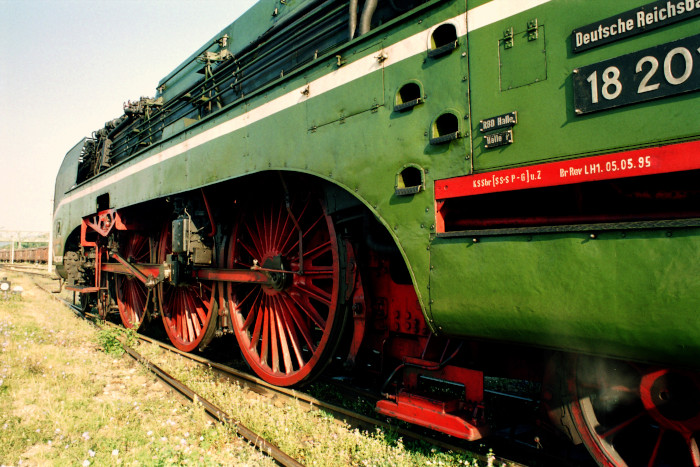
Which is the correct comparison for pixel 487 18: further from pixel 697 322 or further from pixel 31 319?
pixel 31 319

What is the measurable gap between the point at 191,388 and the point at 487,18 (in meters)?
4.44

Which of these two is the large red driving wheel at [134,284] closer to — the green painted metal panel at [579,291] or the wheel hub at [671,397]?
the green painted metal panel at [579,291]

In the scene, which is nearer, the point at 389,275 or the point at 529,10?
the point at 529,10

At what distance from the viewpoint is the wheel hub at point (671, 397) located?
223cm

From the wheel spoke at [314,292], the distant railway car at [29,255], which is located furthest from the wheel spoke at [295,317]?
the distant railway car at [29,255]

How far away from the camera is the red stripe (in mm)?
1848

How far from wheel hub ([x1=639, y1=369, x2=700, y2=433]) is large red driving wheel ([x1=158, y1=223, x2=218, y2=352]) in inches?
187

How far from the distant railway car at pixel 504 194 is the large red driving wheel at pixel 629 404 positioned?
0.01 m

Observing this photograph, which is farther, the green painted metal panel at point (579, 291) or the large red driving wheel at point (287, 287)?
the large red driving wheel at point (287, 287)

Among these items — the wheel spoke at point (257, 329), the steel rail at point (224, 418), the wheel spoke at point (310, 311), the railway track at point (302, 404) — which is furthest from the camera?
the wheel spoke at point (257, 329)

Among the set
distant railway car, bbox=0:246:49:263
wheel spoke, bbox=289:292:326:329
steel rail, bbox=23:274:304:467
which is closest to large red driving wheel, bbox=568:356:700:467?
steel rail, bbox=23:274:304:467

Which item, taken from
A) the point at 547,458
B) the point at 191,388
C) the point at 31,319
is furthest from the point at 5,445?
the point at 31,319

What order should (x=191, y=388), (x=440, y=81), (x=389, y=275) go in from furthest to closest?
(x=191, y=388) → (x=389, y=275) → (x=440, y=81)

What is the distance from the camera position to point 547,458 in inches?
116
